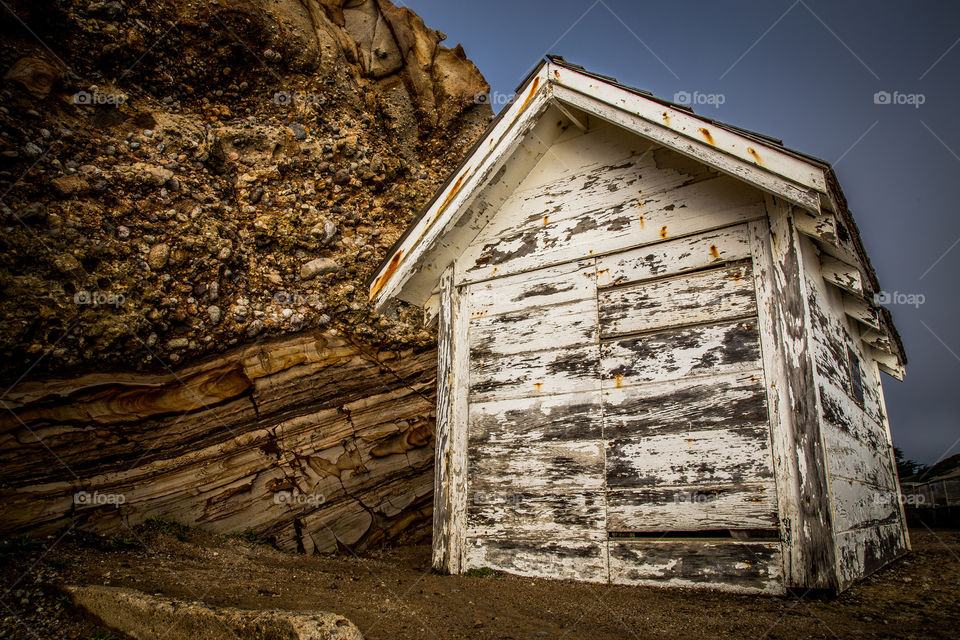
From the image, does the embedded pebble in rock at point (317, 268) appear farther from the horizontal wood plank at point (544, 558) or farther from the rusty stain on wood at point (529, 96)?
the horizontal wood plank at point (544, 558)

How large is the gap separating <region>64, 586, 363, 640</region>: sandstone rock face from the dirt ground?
133 mm

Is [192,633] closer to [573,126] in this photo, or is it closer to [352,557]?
[352,557]

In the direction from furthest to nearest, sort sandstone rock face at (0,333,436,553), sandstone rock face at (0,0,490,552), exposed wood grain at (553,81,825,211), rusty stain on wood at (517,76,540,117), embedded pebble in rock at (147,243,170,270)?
embedded pebble in rock at (147,243,170,270) < sandstone rock face at (0,0,490,552) < sandstone rock face at (0,333,436,553) < rusty stain on wood at (517,76,540,117) < exposed wood grain at (553,81,825,211)

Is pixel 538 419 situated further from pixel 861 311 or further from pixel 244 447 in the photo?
pixel 244 447

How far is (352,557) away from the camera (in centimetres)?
673

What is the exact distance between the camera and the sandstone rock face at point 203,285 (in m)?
5.80

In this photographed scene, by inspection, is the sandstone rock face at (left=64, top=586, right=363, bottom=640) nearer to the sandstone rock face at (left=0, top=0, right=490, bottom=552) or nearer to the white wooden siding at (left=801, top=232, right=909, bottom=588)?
the sandstone rock face at (left=0, top=0, right=490, bottom=552)

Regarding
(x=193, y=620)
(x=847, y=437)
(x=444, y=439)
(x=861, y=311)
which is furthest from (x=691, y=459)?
(x=193, y=620)

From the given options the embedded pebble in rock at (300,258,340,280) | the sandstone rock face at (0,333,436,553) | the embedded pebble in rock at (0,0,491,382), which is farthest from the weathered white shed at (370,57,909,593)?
the embedded pebble in rock at (300,258,340,280)

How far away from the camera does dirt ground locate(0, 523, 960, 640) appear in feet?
9.81

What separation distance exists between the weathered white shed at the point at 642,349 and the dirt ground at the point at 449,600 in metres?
0.23

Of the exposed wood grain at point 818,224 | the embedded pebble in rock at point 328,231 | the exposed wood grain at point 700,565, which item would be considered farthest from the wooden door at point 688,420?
the embedded pebble in rock at point 328,231

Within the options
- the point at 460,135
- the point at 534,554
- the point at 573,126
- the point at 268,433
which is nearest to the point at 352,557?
the point at 268,433

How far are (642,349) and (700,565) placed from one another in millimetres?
1623
